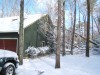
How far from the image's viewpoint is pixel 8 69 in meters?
12.0

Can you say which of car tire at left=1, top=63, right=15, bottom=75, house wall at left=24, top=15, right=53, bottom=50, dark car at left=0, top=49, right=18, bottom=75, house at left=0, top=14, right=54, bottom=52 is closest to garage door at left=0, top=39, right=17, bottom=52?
house at left=0, top=14, right=54, bottom=52

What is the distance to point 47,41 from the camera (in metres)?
28.1

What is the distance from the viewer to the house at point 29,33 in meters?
23.0

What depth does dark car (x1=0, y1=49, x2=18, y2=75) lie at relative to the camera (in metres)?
11.7

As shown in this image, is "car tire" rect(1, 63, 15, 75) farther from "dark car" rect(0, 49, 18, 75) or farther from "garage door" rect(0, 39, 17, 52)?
"garage door" rect(0, 39, 17, 52)

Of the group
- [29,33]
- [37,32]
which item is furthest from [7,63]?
[37,32]

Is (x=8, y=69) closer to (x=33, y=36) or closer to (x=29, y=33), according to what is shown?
(x=29, y=33)

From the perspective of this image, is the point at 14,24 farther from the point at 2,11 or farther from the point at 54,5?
the point at 2,11

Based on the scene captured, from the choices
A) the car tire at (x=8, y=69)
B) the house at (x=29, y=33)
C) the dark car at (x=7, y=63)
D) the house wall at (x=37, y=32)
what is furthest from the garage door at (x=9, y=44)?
the car tire at (x=8, y=69)

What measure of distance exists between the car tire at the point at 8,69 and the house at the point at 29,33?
979cm

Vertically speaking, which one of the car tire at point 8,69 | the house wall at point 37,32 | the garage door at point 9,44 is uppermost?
the house wall at point 37,32

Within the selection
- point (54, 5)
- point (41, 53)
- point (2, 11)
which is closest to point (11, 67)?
point (41, 53)

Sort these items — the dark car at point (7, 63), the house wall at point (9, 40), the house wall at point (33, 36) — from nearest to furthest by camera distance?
the dark car at point (7, 63) < the house wall at point (9, 40) < the house wall at point (33, 36)

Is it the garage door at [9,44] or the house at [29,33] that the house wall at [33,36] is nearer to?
the house at [29,33]
